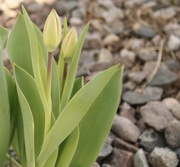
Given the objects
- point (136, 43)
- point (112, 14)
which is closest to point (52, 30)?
point (136, 43)

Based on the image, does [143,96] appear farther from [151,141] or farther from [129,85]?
[151,141]

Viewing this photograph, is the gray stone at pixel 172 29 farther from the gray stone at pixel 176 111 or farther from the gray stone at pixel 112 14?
the gray stone at pixel 176 111

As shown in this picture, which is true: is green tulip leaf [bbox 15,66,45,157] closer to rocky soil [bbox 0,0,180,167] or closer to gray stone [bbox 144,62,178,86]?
rocky soil [bbox 0,0,180,167]

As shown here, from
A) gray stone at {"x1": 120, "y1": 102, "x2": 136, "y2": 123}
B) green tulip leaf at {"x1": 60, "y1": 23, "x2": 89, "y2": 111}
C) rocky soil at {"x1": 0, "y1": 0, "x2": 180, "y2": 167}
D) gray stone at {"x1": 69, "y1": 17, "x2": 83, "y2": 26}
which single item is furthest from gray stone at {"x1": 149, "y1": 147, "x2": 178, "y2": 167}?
gray stone at {"x1": 69, "y1": 17, "x2": 83, "y2": 26}

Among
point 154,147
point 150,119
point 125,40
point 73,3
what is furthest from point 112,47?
point 154,147

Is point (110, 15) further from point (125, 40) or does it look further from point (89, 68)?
point (89, 68)

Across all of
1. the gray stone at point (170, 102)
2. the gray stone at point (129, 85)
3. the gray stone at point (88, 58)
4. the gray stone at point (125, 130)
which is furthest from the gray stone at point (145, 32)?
the gray stone at point (125, 130)
